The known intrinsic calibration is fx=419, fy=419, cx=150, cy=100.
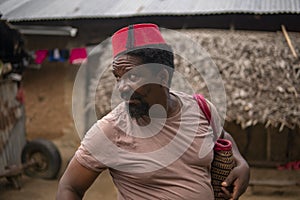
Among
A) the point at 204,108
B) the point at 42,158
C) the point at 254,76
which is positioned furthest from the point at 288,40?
the point at 204,108

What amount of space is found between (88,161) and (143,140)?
211mm

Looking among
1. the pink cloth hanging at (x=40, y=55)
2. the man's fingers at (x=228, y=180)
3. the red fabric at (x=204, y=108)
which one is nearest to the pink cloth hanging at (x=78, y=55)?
the pink cloth hanging at (x=40, y=55)

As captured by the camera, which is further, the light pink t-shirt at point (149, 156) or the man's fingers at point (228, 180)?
the man's fingers at point (228, 180)

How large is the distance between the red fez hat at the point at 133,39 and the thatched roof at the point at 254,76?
4.16m

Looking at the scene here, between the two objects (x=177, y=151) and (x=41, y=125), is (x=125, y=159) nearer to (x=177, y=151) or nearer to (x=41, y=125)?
(x=177, y=151)

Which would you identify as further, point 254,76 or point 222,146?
point 254,76

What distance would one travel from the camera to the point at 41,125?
8.33 m

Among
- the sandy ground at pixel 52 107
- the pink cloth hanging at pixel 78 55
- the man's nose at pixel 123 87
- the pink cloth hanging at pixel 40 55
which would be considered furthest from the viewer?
the sandy ground at pixel 52 107

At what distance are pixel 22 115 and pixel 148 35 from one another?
5.48 meters

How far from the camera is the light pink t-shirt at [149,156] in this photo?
1.50 m

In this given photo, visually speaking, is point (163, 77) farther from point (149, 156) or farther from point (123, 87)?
point (149, 156)

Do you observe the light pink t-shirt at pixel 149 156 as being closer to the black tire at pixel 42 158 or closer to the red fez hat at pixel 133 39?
the red fez hat at pixel 133 39

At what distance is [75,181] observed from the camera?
1.55 meters

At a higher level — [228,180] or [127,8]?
[228,180]
